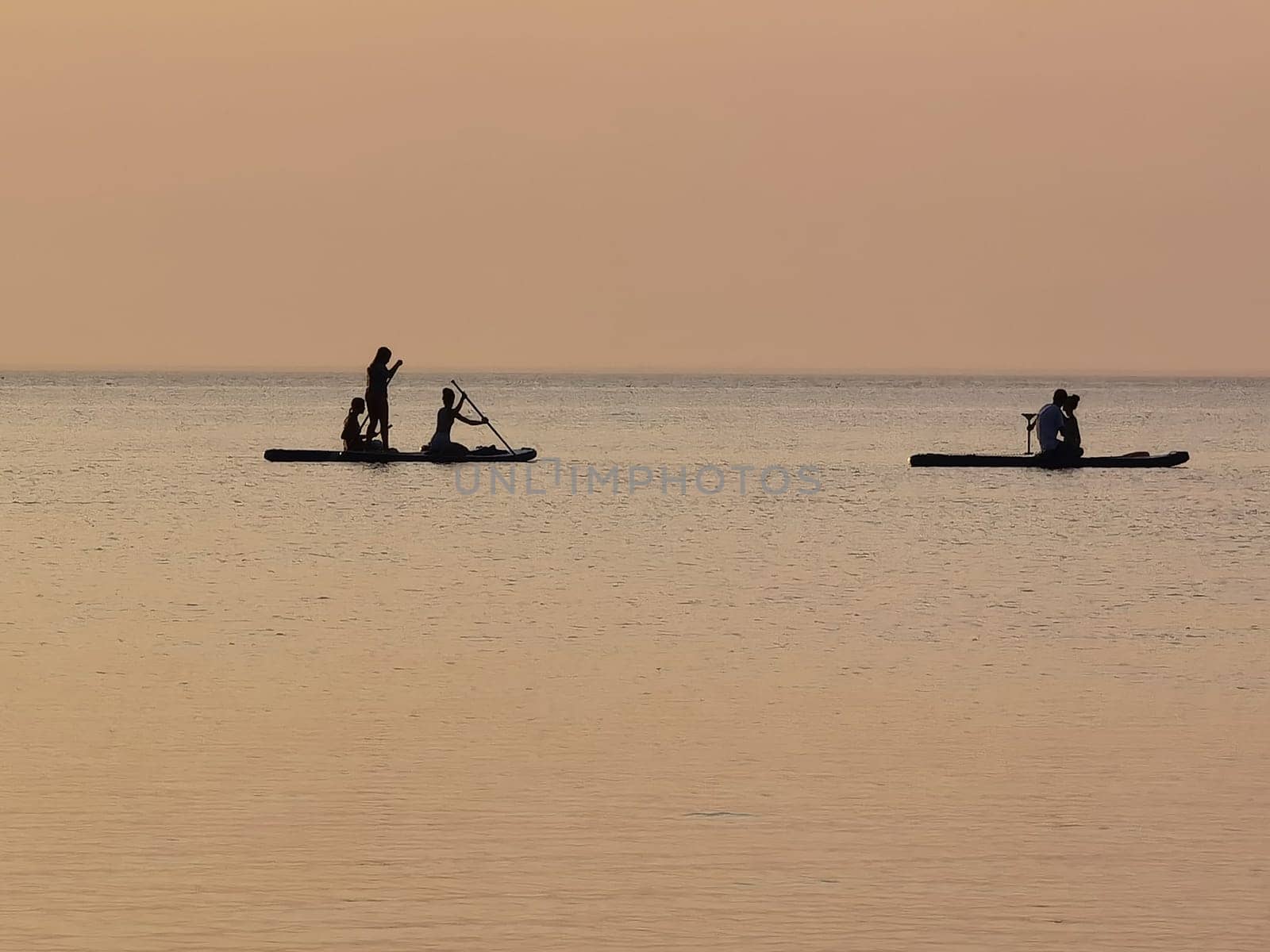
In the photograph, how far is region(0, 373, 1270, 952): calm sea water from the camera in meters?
7.93

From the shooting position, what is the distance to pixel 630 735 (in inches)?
442

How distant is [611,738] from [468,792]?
1.51m

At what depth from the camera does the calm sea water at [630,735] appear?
7926mm

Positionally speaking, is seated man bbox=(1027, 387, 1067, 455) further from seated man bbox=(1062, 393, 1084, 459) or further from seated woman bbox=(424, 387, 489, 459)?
seated woman bbox=(424, 387, 489, 459)

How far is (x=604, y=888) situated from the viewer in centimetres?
816

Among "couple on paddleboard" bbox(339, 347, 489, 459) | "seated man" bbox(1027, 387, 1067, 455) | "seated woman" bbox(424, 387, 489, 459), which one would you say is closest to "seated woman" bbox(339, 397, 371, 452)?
"couple on paddleboard" bbox(339, 347, 489, 459)

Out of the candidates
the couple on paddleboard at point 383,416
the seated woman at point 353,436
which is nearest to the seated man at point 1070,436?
the couple on paddleboard at point 383,416

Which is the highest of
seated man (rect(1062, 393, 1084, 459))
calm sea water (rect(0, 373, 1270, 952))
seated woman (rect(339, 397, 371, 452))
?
seated man (rect(1062, 393, 1084, 459))

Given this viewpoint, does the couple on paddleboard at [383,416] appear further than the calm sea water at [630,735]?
Yes

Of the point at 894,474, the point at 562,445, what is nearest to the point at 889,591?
the point at 894,474

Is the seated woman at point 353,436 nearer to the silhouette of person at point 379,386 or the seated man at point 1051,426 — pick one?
the silhouette of person at point 379,386

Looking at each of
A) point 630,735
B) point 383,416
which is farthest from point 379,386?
point 630,735

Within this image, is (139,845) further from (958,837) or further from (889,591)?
(889,591)

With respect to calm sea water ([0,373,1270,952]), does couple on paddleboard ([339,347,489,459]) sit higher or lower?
higher
